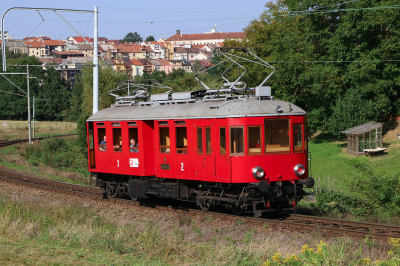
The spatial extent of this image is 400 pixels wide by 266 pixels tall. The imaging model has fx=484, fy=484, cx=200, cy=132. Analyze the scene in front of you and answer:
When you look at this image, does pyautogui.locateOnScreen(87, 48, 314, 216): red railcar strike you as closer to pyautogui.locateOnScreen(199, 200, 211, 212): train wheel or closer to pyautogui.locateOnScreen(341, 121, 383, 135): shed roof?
pyautogui.locateOnScreen(199, 200, 211, 212): train wheel

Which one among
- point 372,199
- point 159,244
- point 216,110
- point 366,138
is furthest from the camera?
point 366,138

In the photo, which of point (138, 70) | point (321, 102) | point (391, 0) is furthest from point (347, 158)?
point (138, 70)

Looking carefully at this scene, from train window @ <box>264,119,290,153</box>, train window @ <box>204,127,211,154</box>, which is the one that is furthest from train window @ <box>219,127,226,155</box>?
train window @ <box>264,119,290,153</box>

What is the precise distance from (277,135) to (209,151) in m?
2.05

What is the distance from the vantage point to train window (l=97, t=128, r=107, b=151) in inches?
751

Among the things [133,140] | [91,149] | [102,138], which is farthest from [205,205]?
[91,149]

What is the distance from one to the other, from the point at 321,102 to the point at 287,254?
42.6 meters

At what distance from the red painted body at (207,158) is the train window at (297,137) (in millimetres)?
100

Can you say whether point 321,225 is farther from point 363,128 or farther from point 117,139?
point 363,128

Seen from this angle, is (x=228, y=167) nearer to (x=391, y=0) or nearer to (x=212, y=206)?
(x=212, y=206)

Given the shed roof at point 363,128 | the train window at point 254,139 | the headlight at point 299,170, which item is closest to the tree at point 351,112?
the shed roof at point 363,128

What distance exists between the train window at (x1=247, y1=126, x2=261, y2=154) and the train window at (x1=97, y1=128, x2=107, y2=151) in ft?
24.2

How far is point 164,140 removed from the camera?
16.4 metres

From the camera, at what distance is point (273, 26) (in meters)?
56.3
